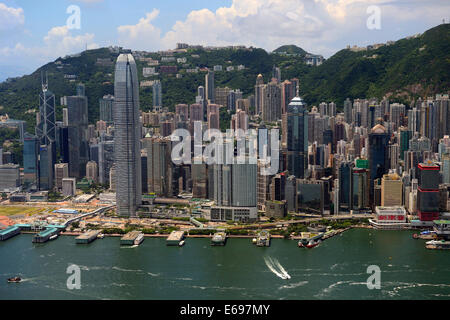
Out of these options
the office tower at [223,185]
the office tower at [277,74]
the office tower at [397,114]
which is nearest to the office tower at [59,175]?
the office tower at [223,185]

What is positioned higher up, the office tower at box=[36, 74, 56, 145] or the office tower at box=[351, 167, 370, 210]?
the office tower at box=[36, 74, 56, 145]

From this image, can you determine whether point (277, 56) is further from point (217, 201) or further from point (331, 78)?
point (217, 201)

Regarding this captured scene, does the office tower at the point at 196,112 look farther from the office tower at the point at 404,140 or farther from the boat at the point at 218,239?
the boat at the point at 218,239

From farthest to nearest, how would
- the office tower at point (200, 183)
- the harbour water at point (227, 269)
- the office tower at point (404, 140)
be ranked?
the office tower at point (404, 140) < the office tower at point (200, 183) < the harbour water at point (227, 269)

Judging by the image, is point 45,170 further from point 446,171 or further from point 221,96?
point 221,96

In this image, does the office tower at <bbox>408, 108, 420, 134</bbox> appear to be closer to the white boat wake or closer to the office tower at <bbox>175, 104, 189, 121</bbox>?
the office tower at <bbox>175, 104, 189, 121</bbox>

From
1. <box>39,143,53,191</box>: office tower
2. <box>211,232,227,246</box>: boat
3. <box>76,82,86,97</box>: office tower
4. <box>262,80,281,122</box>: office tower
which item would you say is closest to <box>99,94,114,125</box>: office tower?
<box>76,82,86,97</box>: office tower

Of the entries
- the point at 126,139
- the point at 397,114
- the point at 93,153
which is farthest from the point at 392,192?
the point at 93,153
